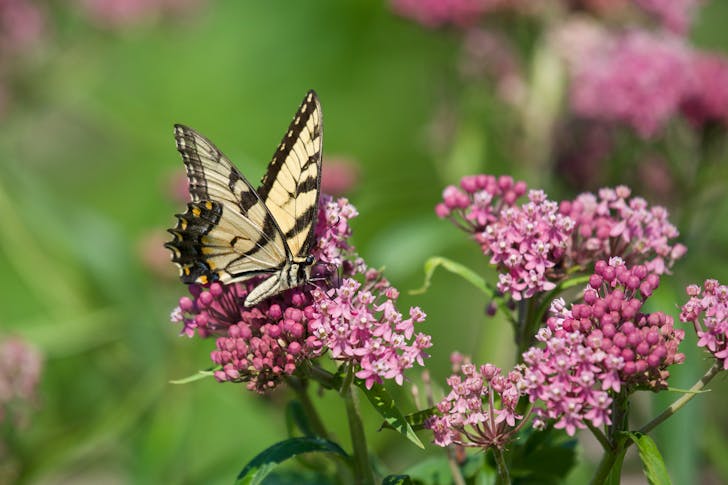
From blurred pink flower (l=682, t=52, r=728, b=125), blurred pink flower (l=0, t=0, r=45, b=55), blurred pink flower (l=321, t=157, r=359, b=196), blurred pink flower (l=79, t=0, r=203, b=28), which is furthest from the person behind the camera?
blurred pink flower (l=79, t=0, r=203, b=28)

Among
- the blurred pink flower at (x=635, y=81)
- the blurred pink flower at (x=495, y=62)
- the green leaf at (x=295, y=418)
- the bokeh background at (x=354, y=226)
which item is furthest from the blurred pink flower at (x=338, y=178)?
the green leaf at (x=295, y=418)

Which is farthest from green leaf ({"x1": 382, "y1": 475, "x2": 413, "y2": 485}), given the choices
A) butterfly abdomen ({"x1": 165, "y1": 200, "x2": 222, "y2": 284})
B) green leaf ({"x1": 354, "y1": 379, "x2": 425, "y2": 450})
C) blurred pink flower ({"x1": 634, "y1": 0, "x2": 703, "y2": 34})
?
blurred pink flower ({"x1": 634, "y1": 0, "x2": 703, "y2": 34})

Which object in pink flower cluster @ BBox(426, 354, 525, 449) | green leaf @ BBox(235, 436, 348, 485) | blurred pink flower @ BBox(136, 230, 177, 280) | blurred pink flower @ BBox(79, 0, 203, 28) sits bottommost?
green leaf @ BBox(235, 436, 348, 485)

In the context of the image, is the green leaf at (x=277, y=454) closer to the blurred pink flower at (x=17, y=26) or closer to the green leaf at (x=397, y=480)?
the green leaf at (x=397, y=480)

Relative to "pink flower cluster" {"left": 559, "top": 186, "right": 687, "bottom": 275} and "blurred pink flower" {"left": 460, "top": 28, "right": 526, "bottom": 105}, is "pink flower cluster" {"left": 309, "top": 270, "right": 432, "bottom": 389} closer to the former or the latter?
"pink flower cluster" {"left": 559, "top": 186, "right": 687, "bottom": 275}

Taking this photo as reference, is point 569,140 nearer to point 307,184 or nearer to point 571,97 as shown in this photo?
point 571,97

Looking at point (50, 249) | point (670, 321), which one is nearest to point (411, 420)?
point (670, 321)
